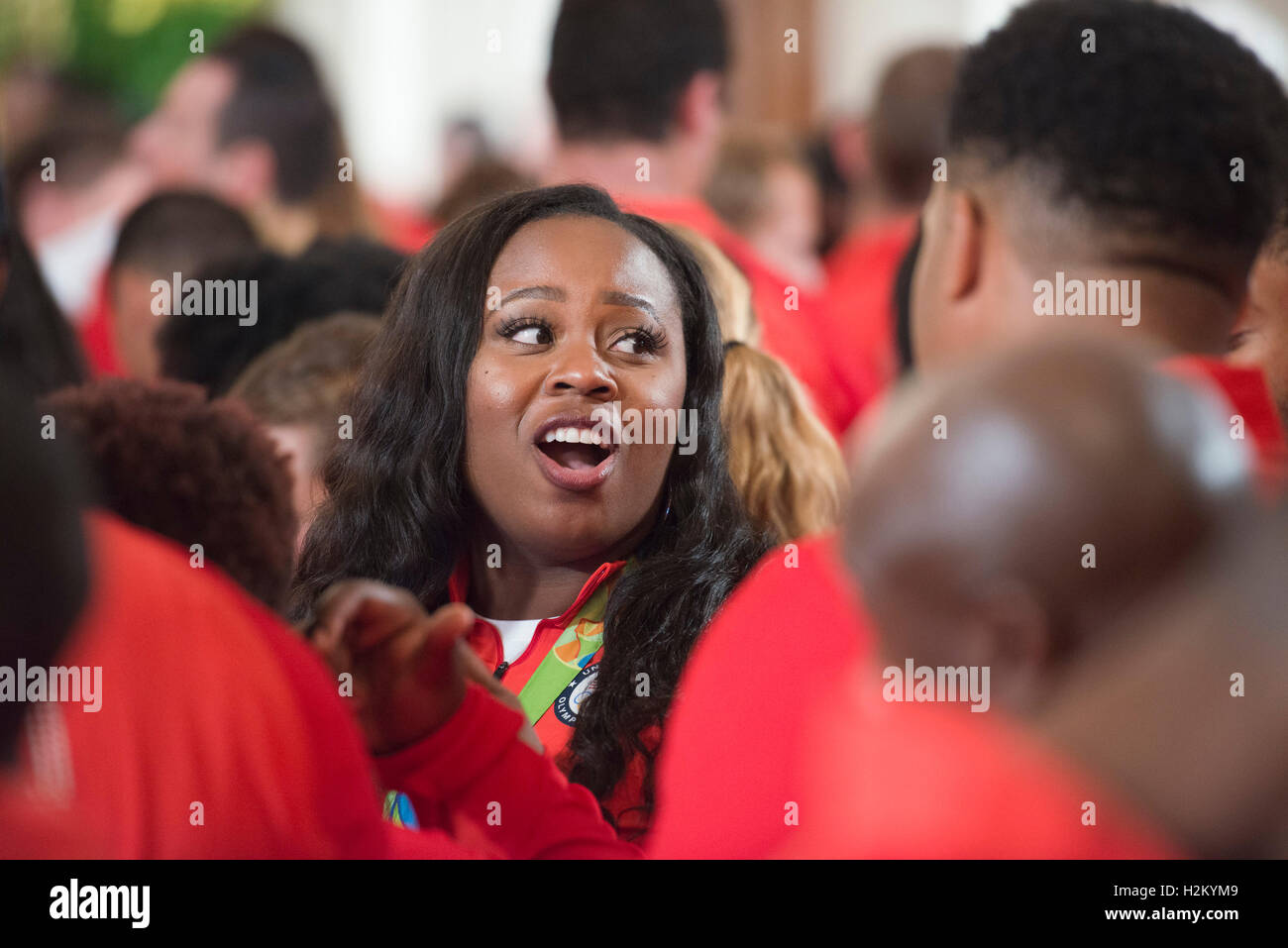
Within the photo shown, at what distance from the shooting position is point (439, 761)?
1.30 meters

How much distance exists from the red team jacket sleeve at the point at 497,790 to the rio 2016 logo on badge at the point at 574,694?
0.16 metres

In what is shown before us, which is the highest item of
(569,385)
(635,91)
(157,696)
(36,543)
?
(635,91)

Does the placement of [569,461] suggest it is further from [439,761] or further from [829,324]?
[829,324]

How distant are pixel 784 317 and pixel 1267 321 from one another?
3.74 feet

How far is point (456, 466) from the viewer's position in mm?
1675

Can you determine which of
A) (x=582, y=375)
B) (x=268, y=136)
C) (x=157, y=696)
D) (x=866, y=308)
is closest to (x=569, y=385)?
(x=582, y=375)

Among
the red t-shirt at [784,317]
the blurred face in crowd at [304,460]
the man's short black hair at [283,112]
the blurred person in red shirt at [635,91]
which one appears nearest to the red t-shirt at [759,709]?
the blurred face in crowd at [304,460]

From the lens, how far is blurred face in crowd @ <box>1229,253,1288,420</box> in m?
1.55

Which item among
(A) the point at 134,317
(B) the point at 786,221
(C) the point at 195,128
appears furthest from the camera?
(B) the point at 786,221

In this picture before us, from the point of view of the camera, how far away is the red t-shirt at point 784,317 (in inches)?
100

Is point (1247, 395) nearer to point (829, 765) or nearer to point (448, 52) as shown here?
point (829, 765)

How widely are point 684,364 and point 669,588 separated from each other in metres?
0.27

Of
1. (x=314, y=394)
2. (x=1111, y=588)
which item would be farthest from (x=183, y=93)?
(x=1111, y=588)

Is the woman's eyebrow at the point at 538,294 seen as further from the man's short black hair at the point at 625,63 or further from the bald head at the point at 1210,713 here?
the man's short black hair at the point at 625,63
